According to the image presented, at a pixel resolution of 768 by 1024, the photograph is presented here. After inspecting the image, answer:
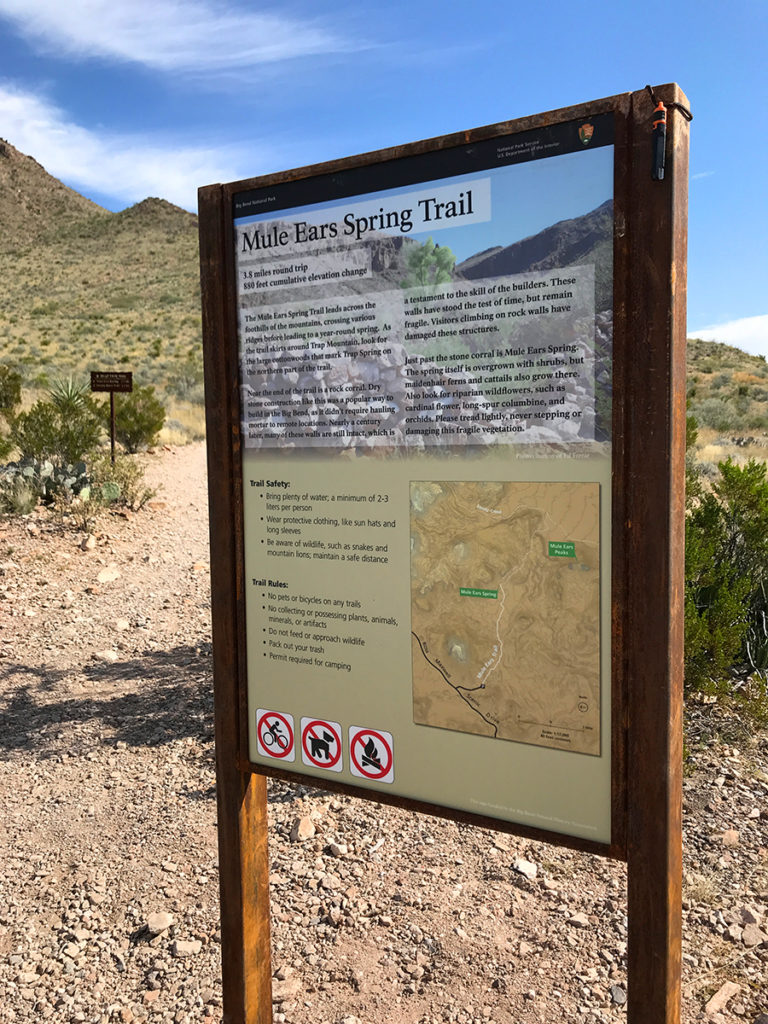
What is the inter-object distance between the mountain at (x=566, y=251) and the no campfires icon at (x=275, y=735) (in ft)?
4.16

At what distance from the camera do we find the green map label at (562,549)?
1765 millimetres

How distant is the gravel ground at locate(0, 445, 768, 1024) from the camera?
105 inches

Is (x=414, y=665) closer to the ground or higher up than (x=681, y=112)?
closer to the ground

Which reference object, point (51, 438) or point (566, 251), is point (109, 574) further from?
point (566, 251)

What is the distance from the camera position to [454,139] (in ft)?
6.02

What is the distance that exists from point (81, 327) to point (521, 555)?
3738 centimetres

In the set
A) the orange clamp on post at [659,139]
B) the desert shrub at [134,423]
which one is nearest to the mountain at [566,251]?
the orange clamp on post at [659,139]

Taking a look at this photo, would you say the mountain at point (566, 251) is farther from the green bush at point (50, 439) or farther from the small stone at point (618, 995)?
the green bush at point (50, 439)

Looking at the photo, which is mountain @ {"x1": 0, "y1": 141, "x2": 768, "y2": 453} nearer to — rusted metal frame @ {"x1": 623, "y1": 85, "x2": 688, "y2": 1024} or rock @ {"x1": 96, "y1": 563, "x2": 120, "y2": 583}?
rusted metal frame @ {"x1": 623, "y1": 85, "x2": 688, "y2": 1024}

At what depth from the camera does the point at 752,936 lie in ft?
9.44

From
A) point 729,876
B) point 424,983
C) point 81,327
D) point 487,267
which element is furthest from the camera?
point 81,327

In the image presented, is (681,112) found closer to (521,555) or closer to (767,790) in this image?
(521,555)

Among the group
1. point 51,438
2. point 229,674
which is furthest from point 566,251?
point 51,438

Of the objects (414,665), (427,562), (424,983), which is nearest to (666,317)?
(427,562)
